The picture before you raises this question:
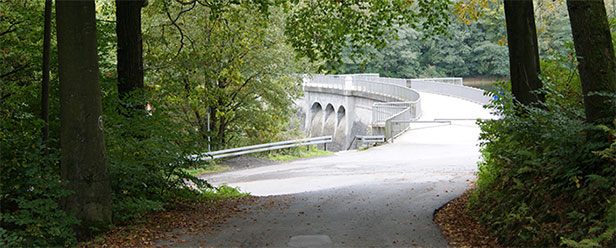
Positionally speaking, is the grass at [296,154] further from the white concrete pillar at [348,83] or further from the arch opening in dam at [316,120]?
the arch opening in dam at [316,120]

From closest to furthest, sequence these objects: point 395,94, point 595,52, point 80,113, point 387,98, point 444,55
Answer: point 595,52
point 80,113
point 395,94
point 387,98
point 444,55

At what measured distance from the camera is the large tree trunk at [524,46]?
32.4 feet

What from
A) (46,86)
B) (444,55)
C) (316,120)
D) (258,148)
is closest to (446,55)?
(444,55)

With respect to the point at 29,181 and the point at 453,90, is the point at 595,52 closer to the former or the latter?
the point at 29,181

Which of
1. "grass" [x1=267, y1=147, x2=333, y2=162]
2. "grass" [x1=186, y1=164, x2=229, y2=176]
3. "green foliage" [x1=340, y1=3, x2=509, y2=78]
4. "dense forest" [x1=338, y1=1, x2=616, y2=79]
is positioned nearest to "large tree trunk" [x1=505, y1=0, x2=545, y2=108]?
"grass" [x1=186, y1=164, x2=229, y2=176]

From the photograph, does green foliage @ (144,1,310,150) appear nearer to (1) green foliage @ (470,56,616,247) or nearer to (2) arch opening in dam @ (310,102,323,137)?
(1) green foliage @ (470,56,616,247)

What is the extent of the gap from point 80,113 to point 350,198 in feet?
19.9

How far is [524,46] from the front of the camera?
9.89m

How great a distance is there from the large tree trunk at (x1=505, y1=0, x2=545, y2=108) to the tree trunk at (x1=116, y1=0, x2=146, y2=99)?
6.70 m

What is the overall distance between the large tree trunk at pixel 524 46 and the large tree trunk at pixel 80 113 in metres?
6.65

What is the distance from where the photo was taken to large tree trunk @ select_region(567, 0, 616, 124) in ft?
21.6

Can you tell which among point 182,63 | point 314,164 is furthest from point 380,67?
point 182,63

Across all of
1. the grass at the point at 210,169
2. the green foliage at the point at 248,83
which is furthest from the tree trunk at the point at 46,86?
the grass at the point at 210,169

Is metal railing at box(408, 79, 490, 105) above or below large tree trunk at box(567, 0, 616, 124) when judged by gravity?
above
